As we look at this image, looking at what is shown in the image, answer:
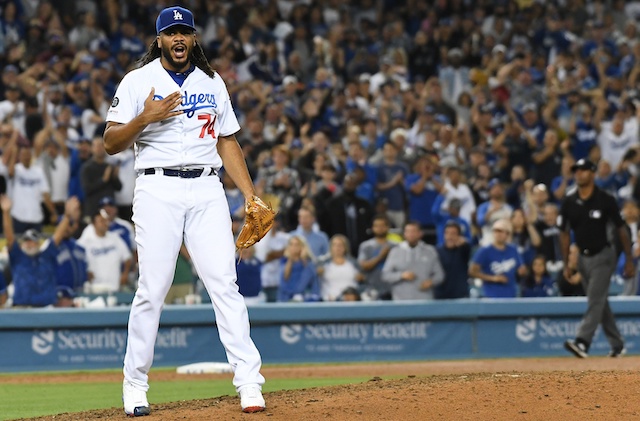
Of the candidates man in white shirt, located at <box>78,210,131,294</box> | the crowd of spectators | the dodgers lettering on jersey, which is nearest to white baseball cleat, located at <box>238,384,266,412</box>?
the dodgers lettering on jersey

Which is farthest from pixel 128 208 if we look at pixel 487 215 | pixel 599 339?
pixel 599 339

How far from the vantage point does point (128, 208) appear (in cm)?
1614

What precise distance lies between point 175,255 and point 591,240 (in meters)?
6.44

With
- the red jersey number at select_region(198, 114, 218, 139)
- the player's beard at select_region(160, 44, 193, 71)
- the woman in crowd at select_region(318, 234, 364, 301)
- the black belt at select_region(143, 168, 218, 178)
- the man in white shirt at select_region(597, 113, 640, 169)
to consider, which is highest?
the man in white shirt at select_region(597, 113, 640, 169)

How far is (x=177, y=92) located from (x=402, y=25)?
15.7 metres

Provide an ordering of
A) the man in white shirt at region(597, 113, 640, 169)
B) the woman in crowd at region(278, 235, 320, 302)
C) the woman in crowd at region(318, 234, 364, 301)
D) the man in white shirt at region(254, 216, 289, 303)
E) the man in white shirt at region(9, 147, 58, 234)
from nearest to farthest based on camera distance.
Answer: the woman in crowd at region(278, 235, 320, 302) < the woman in crowd at region(318, 234, 364, 301) < the man in white shirt at region(254, 216, 289, 303) < the man in white shirt at region(9, 147, 58, 234) < the man in white shirt at region(597, 113, 640, 169)

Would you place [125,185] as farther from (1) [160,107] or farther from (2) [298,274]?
(1) [160,107]

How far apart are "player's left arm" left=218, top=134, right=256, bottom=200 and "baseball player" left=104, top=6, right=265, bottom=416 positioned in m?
0.20

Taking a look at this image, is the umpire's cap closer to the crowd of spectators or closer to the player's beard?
the crowd of spectators

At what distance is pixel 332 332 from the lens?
13.5 m

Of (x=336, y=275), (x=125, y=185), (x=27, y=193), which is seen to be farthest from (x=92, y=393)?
(x=125, y=185)

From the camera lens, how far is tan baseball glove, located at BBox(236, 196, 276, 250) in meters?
6.80

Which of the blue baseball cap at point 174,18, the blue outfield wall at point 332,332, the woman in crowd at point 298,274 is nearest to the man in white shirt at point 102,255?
the blue outfield wall at point 332,332

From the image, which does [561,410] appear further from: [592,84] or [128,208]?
[592,84]
